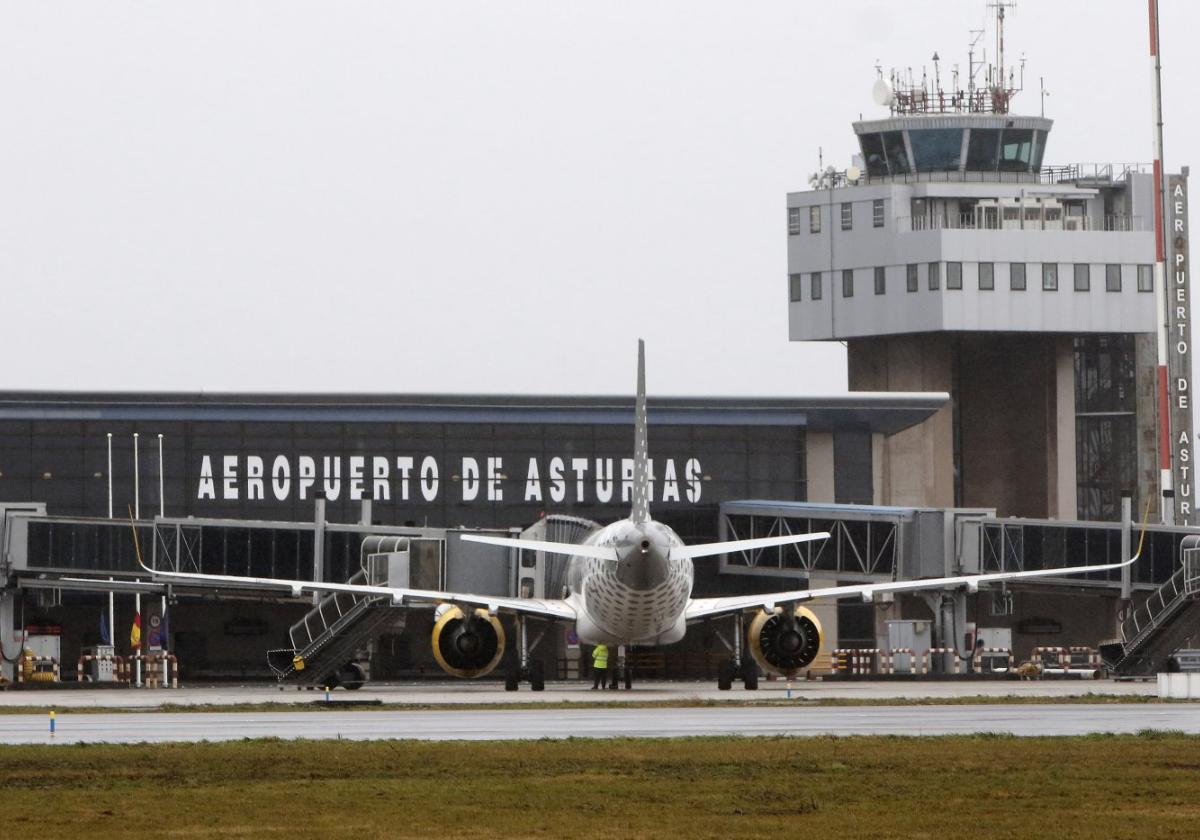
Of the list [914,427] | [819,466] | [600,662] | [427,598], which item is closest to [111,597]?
[427,598]

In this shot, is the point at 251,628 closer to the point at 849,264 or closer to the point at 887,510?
the point at 887,510

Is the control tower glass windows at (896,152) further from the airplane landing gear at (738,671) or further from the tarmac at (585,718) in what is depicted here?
the tarmac at (585,718)

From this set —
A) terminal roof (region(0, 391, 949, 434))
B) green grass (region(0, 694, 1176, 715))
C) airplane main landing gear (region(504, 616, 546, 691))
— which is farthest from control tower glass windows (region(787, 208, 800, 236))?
green grass (region(0, 694, 1176, 715))

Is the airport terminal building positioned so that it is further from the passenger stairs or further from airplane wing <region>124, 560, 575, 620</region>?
airplane wing <region>124, 560, 575, 620</region>

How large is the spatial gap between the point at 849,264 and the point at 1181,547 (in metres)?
51.6

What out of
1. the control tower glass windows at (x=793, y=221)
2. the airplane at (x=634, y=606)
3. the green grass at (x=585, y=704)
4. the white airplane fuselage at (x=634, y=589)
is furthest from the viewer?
the control tower glass windows at (x=793, y=221)

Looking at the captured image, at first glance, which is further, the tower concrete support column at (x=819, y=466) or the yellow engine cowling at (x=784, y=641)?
the tower concrete support column at (x=819, y=466)

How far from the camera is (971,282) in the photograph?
129 metres

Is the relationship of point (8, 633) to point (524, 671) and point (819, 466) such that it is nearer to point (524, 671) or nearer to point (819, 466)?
point (524, 671)

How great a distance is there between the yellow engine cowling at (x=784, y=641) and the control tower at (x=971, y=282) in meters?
54.4

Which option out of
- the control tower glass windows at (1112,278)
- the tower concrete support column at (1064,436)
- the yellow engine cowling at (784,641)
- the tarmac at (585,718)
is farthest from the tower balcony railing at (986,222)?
the tarmac at (585,718)

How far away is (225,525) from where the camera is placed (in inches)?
3482

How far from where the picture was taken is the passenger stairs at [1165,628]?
78.1 meters

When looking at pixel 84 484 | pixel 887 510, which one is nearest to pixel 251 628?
pixel 84 484
